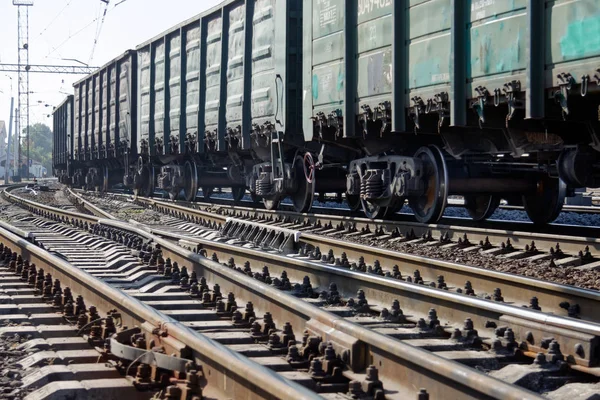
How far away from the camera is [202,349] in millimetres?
4305

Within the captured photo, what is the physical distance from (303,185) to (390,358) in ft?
38.2

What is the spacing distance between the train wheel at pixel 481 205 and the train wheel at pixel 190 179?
954 cm

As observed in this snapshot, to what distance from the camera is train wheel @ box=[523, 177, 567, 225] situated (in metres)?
12.2

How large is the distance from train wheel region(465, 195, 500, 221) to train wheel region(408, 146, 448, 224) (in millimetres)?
1238

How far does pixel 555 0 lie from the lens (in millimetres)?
8539

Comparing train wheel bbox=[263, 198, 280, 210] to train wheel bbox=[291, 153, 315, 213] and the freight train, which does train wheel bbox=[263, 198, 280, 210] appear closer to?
the freight train

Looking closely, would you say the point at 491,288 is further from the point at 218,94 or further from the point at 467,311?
the point at 218,94

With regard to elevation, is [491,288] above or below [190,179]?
below

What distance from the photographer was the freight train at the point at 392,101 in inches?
357

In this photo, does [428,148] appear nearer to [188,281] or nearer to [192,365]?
[188,281]

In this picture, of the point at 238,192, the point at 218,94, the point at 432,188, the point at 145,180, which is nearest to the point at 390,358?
the point at 432,188

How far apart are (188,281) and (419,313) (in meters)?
2.22

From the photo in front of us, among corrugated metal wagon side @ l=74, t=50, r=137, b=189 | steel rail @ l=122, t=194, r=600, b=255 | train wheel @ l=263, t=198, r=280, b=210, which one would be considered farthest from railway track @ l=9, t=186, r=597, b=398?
corrugated metal wagon side @ l=74, t=50, r=137, b=189

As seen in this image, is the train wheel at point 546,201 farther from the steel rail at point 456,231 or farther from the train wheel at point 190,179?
the train wheel at point 190,179
